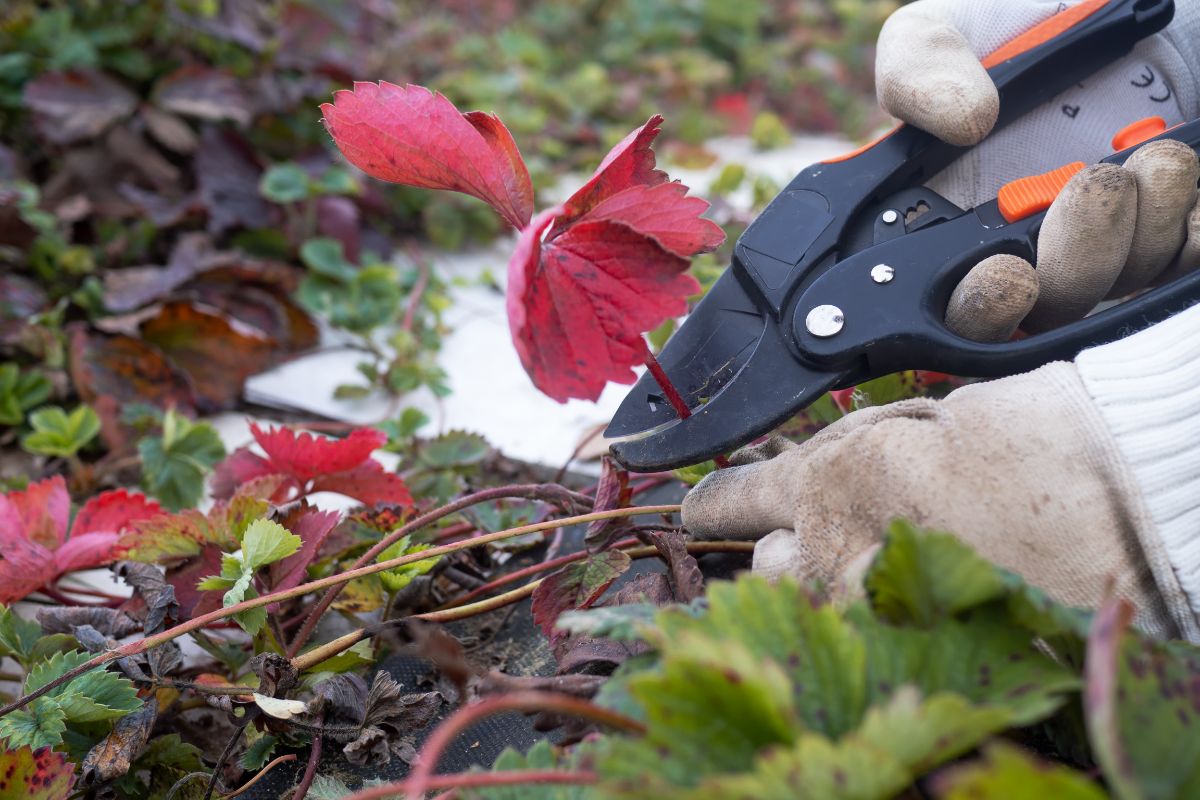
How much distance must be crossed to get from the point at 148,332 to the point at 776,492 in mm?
961

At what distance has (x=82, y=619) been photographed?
2.46 ft

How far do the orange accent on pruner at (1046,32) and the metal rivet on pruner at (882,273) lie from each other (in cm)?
24

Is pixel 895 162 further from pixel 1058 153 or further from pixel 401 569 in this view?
pixel 401 569

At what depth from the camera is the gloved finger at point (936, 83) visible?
72 centimetres

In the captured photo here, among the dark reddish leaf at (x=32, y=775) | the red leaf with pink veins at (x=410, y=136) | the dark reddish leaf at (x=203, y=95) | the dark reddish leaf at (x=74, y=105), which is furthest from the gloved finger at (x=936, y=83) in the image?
the dark reddish leaf at (x=74, y=105)

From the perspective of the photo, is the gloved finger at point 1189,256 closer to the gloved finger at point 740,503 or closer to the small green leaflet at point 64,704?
the gloved finger at point 740,503

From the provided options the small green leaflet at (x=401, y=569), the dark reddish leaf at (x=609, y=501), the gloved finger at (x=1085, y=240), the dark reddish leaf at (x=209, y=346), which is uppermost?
the gloved finger at (x=1085, y=240)

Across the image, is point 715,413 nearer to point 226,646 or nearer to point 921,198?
point 921,198

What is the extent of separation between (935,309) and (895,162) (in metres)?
0.15

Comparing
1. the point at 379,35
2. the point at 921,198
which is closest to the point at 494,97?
the point at 379,35

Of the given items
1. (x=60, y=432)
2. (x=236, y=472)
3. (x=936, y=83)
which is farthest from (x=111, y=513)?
(x=936, y=83)

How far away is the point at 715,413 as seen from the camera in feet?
2.14

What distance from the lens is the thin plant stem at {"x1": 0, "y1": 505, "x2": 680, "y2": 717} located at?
626 mm

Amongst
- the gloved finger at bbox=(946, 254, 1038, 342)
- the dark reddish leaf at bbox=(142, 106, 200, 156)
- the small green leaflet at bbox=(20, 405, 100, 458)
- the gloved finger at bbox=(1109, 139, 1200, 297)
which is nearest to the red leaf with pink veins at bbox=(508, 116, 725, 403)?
the gloved finger at bbox=(946, 254, 1038, 342)
